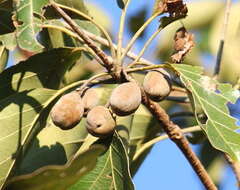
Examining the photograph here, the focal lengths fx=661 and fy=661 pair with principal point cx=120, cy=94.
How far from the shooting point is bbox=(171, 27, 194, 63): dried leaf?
Result: 162 cm

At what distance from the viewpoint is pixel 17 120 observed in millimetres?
1597

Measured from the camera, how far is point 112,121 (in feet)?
4.62

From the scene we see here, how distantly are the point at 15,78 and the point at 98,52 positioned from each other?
0.94ft

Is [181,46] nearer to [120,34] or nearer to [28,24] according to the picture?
[120,34]

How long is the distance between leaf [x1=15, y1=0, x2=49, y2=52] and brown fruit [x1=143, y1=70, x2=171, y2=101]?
0.90 ft

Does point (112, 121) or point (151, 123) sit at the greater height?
point (112, 121)

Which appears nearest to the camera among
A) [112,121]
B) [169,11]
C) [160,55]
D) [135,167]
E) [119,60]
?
[112,121]

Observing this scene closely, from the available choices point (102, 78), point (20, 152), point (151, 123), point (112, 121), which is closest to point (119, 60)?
point (102, 78)

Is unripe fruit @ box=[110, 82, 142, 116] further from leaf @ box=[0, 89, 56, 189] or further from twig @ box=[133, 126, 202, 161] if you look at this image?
twig @ box=[133, 126, 202, 161]

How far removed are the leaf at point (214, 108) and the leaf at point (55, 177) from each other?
44cm

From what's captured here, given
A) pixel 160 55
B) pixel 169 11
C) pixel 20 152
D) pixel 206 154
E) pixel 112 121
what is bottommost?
pixel 206 154

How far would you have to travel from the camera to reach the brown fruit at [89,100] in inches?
58.2

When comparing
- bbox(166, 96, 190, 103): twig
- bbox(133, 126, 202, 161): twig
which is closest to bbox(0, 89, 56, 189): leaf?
bbox(133, 126, 202, 161): twig

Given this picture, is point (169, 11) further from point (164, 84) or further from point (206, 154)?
point (206, 154)
